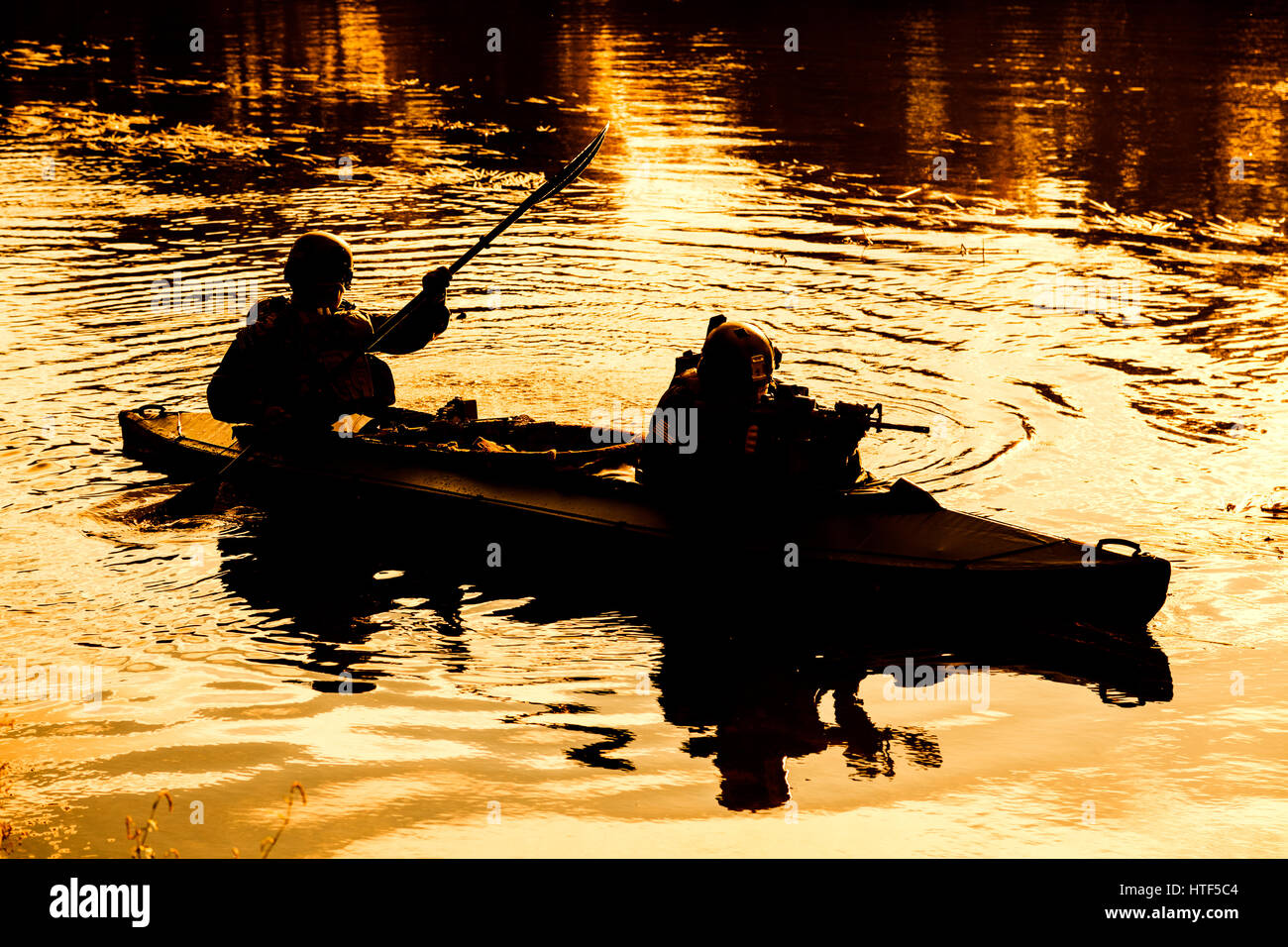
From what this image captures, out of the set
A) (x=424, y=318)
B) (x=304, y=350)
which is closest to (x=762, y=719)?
(x=424, y=318)

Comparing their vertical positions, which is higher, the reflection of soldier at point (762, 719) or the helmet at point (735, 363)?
the helmet at point (735, 363)

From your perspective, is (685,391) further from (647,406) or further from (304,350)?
(647,406)

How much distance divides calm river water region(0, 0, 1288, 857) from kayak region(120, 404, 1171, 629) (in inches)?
11.5

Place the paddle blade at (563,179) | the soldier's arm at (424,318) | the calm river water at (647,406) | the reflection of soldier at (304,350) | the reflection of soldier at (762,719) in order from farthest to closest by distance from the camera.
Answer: the paddle blade at (563,179)
the reflection of soldier at (304,350)
the soldier's arm at (424,318)
the reflection of soldier at (762,719)
the calm river water at (647,406)

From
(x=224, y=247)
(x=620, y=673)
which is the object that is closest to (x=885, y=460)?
(x=620, y=673)

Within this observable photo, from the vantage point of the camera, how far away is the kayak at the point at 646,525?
6.91 meters

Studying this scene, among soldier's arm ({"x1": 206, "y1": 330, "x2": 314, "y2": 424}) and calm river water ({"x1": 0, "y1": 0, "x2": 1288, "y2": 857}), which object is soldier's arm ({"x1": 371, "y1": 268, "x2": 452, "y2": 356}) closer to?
soldier's arm ({"x1": 206, "y1": 330, "x2": 314, "y2": 424})

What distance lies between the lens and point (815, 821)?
18.6ft

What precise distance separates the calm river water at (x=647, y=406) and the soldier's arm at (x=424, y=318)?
1.34 meters

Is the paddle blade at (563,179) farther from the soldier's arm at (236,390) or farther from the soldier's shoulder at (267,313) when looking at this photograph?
the soldier's arm at (236,390)

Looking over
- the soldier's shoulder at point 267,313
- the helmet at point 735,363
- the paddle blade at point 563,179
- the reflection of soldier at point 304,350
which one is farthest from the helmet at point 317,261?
Answer: the helmet at point 735,363

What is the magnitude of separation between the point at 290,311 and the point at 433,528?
5.53 ft

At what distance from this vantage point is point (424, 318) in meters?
8.58
